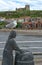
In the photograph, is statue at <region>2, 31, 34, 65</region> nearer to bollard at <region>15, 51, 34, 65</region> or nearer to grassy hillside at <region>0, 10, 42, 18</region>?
bollard at <region>15, 51, 34, 65</region>

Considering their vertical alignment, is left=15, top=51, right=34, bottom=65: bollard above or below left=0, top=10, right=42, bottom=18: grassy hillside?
above

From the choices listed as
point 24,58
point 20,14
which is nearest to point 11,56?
point 24,58

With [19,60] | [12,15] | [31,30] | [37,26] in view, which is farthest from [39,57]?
[12,15]

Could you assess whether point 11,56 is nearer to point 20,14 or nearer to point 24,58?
point 24,58

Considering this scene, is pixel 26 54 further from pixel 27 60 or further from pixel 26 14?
pixel 26 14

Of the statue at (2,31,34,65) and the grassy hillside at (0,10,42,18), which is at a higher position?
the statue at (2,31,34,65)

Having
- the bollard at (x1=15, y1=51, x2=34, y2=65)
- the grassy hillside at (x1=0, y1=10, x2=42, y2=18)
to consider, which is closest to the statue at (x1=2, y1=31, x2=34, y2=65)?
the bollard at (x1=15, y1=51, x2=34, y2=65)

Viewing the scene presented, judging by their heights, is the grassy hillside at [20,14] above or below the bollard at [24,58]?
below

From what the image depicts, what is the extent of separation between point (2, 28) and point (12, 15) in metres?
10.3

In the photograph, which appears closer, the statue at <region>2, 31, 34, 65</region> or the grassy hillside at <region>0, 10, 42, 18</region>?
the statue at <region>2, 31, 34, 65</region>


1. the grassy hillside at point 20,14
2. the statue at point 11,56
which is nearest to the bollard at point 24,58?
the statue at point 11,56

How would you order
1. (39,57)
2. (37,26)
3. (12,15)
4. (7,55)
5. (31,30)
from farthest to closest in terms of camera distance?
1. (12,15)
2. (37,26)
3. (31,30)
4. (39,57)
5. (7,55)

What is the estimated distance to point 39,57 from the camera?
5.75 m

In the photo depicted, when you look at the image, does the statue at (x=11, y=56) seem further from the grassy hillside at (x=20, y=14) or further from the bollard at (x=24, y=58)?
the grassy hillside at (x=20, y=14)
